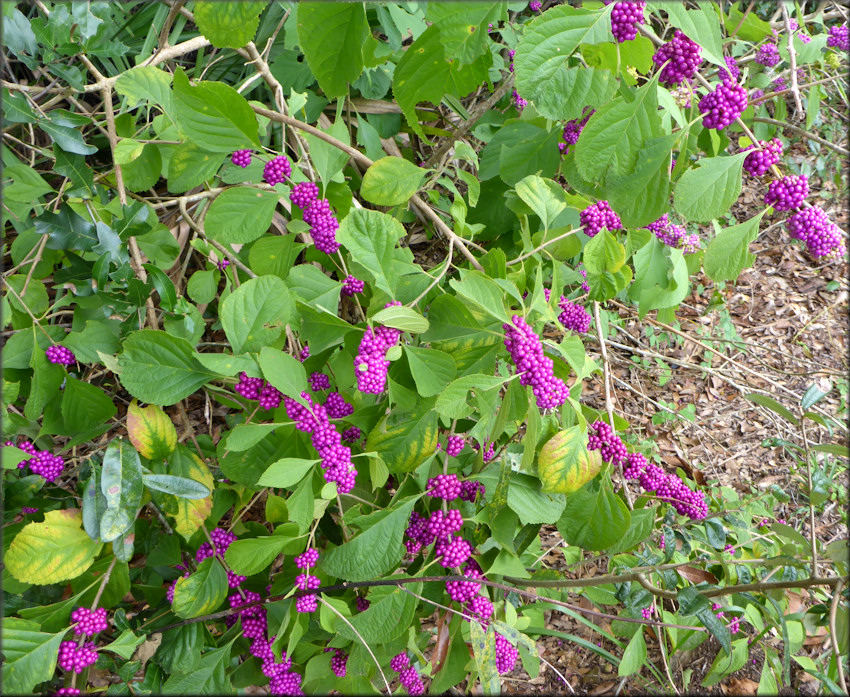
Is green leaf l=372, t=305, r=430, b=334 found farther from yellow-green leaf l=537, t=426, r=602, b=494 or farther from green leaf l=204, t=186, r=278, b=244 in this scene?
green leaf l=204, t=186, r=278, b=244

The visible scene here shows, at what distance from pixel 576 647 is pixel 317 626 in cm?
110

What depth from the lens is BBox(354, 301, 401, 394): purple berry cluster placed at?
905 mm

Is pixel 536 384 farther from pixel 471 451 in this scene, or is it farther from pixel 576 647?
pixel 576 647

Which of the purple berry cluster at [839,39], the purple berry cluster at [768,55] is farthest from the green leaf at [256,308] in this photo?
the purple berry cluster at [839,39]

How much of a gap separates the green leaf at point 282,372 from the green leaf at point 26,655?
619 millimetres

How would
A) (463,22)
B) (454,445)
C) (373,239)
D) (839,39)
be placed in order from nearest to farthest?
(463,22) < (373,239) < (454,445) < (839,39)

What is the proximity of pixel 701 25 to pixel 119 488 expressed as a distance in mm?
1225

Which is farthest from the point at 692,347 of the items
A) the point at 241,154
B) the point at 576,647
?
the point at 241,154

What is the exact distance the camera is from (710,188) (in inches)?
36.8

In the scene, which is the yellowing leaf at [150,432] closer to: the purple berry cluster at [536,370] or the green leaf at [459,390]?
the green leaf at [459,390]

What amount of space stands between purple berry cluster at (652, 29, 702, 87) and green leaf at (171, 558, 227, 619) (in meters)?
1.26

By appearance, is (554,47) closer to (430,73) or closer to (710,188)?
(430,73)

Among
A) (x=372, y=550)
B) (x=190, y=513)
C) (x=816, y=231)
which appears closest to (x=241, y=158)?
(x=190, y=513)

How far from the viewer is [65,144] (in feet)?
4.13
